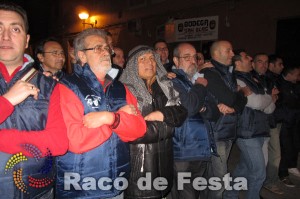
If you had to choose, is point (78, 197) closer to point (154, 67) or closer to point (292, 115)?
point (154, 67)

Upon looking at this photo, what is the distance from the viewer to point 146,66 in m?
2.90

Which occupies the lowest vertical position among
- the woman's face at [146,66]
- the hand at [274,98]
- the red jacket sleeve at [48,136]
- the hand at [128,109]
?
the red jacket sleeve at [48,136]

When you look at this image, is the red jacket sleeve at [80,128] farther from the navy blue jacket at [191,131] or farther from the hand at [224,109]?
the hand at [224,109]

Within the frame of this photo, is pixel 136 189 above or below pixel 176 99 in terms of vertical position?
below

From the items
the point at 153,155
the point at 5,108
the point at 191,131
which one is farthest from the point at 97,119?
the point at 191,131

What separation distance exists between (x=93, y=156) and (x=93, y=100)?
434mm

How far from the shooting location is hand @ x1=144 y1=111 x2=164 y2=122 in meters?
2.59

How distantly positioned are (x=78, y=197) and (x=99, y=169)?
288 millimetres

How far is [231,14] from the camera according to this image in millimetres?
9180

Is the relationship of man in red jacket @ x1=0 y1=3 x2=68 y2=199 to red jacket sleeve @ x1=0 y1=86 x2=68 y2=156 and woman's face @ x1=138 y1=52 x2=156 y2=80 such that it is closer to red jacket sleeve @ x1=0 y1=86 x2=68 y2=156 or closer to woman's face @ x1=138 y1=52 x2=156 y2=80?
red jacket sleeve @ x1=0 y1=86 x2=68 y2=156

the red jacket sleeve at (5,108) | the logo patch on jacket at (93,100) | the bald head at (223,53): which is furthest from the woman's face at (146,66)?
the red jacket sleeve at (5,108)

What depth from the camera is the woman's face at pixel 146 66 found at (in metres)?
2.90

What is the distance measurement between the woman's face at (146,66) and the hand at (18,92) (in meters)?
1.34

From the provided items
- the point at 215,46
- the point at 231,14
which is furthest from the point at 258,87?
the point at 231,14
